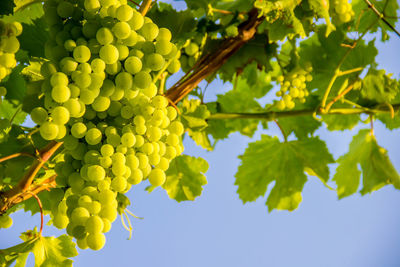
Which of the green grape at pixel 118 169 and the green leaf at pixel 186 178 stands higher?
the green leaf at pixel 186 178

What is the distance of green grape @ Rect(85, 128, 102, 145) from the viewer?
599 mm

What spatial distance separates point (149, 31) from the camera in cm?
61

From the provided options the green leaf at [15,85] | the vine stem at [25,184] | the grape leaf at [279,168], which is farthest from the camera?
the grape leaf at [279,168]

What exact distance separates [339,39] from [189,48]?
60cm

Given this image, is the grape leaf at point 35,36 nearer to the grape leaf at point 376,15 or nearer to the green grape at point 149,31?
the green grape at point 149,31

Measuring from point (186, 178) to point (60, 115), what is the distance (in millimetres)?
761

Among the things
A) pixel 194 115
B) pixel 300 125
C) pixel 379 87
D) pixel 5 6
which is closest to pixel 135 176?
pixel 5 6

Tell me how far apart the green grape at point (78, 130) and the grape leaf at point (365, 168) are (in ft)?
4.13

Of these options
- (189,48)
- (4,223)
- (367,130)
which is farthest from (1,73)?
(367,130)

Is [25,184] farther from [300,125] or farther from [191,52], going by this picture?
[300,125]

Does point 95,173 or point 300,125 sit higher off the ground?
point 300,125

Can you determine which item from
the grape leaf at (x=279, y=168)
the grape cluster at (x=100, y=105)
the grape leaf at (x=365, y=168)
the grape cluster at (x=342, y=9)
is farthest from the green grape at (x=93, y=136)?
the grape leaf at (x=365, y=168)

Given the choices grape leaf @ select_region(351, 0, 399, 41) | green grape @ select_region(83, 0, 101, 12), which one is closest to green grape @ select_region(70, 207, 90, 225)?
green grape @ select_region(83, 0, 101, 12)

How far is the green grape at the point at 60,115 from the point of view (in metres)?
0.55
